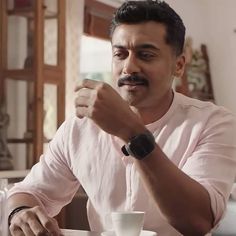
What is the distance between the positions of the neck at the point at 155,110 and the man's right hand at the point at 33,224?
1.28 ft

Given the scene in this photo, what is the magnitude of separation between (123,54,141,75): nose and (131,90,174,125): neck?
5.4 inches

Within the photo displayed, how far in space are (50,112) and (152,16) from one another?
154cm

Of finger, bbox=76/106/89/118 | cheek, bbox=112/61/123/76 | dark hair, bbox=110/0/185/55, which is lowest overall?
finger, bbox=76/106/89/118

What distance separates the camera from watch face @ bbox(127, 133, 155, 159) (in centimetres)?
104

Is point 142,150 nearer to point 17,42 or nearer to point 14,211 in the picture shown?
point 14,211

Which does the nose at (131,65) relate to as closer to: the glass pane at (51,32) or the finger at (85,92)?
the finger at (85,92)

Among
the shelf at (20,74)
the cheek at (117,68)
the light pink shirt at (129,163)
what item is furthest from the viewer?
the shelf at (20,74)

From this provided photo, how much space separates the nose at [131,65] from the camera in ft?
4.28

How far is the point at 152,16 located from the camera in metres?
1.35

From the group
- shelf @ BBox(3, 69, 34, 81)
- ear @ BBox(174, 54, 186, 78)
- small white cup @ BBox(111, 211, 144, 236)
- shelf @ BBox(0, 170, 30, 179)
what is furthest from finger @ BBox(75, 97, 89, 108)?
shelf @ BBox(3, 69, 34, 81)

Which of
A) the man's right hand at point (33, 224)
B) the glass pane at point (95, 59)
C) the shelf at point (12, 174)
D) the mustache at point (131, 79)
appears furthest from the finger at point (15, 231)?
the glass pane at point (95, 59)

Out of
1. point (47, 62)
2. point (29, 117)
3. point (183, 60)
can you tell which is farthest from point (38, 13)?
point (183, 60)

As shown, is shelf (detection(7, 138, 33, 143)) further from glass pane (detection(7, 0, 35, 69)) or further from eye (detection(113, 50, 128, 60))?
eye (detection(113, 50, 128, 60))

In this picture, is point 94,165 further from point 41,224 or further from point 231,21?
point 231,21
